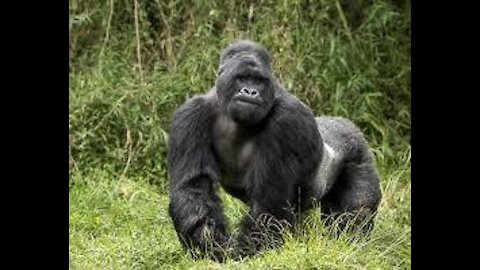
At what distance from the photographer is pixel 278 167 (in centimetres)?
454

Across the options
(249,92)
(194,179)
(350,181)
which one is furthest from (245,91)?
(350,181)

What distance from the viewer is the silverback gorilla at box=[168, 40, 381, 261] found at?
14.7 ft

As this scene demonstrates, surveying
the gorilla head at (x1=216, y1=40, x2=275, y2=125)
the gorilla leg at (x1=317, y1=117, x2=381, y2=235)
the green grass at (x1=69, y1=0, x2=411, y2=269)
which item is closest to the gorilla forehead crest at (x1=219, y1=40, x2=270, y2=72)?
the gorilla head at (x1=216, y1=40, x2=275, y2=125)

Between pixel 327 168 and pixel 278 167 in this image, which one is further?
pixel 327 168

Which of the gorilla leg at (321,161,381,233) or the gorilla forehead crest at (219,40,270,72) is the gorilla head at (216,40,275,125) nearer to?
the gorilla forehead crest at (219,40,270,72)

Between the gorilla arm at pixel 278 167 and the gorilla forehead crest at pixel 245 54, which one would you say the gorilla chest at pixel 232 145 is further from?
the gorilla forehead crest at pixel 245 54

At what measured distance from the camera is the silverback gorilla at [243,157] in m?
4.48

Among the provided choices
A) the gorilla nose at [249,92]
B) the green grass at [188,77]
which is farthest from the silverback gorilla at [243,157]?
the green grass at [188,77]

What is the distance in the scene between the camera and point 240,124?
465cm

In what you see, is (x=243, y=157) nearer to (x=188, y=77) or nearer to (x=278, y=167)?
(x=278, y=167)

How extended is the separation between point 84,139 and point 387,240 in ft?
7.94

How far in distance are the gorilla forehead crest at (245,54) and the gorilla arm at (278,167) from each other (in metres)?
0.20

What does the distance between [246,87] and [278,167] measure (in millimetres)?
395
